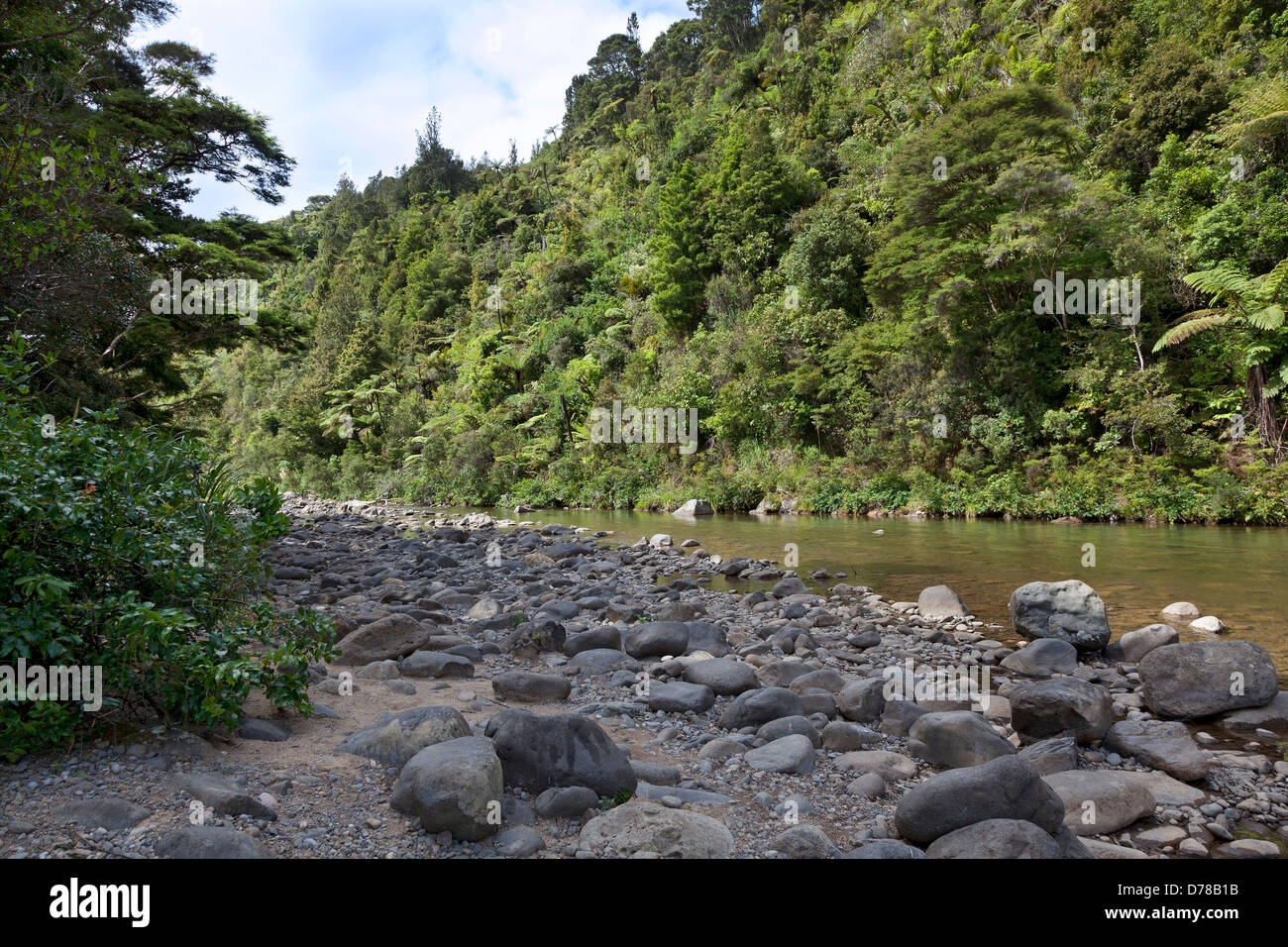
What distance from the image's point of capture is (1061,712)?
14.4 feet

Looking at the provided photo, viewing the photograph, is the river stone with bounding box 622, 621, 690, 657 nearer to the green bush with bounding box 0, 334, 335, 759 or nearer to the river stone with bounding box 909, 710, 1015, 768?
the river stone with bounding box 909, 710, 1015, 768

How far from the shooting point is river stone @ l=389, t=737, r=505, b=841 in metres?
2.78

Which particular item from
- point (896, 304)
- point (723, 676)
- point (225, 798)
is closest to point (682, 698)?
point (723, 676)

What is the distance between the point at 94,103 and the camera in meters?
11.2

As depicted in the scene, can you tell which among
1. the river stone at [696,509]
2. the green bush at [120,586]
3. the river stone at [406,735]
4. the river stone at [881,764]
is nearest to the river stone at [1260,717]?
the river stone at [881,764]

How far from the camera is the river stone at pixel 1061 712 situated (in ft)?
14.3

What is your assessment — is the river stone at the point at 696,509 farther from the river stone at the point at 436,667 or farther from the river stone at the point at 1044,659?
the river stone at the point at 436,667

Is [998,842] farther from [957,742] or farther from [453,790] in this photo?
[453,790]

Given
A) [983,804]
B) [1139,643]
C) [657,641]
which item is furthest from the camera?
[657,641]

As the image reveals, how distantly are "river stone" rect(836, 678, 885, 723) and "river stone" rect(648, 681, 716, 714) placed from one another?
3.15ft

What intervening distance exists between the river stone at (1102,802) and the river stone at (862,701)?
1.37 metres

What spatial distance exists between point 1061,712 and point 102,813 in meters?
5.16

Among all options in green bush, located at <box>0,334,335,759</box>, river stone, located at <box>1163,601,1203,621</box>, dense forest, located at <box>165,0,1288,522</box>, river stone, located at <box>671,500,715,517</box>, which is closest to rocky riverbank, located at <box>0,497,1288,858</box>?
green bush, located at <box>0,334,335,759</box>
